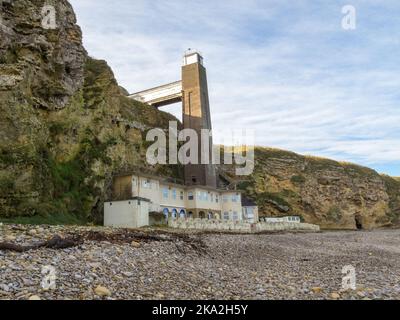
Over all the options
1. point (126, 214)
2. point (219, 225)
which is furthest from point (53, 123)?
point (219, 225)

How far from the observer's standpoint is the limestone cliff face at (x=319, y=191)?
2913 inches

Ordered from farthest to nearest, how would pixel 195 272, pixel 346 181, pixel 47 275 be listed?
pixel 346 181 → pixel 195 272 → pixel 47 275

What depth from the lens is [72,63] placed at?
35844 millimetres

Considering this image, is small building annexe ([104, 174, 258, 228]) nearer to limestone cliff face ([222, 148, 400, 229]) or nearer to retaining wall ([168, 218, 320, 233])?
retaining wall ([168, 218, 320, 233])

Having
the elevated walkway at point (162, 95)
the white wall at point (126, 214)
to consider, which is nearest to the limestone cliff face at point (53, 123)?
the white wall at point (126, 214)

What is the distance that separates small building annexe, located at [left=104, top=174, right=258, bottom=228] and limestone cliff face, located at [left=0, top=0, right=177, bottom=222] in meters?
1.85

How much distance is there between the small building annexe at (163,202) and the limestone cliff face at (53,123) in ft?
6.06

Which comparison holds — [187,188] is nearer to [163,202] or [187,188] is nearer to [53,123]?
[163,202]

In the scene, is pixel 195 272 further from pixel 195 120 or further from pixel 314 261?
pixel 195 120

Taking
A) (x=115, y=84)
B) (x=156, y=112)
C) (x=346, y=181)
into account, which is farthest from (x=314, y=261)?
(x=346, y=181)

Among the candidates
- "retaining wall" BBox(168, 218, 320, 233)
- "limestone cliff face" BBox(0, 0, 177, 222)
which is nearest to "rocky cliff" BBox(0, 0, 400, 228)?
"limestone cliff face" BBox(0, 0, 177, 222)

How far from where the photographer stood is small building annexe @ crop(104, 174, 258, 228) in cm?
3206
